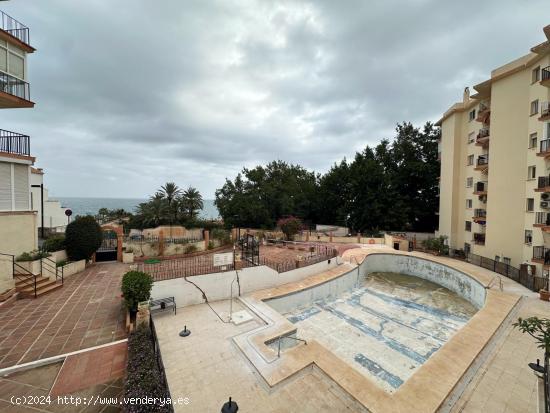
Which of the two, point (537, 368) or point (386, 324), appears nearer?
point (537, 368)

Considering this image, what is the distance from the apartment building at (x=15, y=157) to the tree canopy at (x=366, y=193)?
765 inches

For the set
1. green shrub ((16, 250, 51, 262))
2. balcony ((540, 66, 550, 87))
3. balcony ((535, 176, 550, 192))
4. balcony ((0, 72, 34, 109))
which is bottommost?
green shrub ((16, 250, 51, 262))

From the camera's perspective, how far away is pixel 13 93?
37.9ft

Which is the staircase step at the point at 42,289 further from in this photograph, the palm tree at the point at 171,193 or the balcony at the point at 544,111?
the balcony at the point at 544,111

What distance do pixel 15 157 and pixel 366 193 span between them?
32.0 meters

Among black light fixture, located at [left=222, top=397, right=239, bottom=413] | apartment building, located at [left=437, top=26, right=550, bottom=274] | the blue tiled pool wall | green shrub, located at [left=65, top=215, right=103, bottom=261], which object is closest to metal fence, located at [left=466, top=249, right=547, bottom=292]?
apartment building, located at [left=437, top=26, right=550, bottom=274]

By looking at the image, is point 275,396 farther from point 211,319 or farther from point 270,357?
point 211,319

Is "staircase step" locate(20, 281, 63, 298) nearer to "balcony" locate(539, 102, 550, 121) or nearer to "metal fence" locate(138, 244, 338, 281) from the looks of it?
"metal fence" locate(138, 244, 338, 281)

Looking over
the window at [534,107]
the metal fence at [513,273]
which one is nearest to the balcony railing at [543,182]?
the window at [534,107]

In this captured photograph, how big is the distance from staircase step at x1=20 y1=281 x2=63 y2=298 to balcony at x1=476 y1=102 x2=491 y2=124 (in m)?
32.0

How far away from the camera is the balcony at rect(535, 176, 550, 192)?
1442 cm

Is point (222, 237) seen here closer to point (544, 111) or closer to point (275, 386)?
point (275, 386)

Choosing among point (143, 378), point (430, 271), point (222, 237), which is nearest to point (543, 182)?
point (430, 271)

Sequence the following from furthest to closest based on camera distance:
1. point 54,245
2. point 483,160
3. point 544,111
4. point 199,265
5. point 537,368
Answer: point 483,160 → point 544,111 → point 199,265 → point 54,245 → point 537,368
